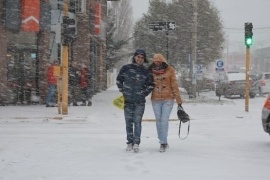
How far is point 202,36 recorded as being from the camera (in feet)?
136

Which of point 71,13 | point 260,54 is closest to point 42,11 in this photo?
point 71,13

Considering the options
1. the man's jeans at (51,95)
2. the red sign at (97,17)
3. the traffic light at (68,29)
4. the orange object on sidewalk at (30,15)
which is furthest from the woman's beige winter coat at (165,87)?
the red sign at (97,17)

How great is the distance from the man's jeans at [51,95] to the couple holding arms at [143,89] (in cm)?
956

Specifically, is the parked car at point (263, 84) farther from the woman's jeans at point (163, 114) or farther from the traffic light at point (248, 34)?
the woman's jeans at point (163, 114)

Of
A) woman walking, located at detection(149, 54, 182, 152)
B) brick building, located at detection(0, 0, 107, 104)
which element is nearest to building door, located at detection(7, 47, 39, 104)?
brick building, located at detection(0, 0, 107, 104)

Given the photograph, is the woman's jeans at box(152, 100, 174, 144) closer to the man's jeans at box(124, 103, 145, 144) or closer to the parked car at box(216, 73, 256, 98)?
the man's jeans at box(124, 103, 145, 144)

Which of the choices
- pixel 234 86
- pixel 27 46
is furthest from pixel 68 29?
pixel 234 86

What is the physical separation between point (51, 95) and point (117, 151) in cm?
975

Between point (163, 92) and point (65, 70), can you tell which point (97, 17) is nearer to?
point (65, 70)

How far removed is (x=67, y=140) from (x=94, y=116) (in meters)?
5.32

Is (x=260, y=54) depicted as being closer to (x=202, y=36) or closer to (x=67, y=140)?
(x=202, y=36)

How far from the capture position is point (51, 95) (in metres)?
18.2

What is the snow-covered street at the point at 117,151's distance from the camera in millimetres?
6957

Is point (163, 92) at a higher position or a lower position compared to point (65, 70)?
lower
